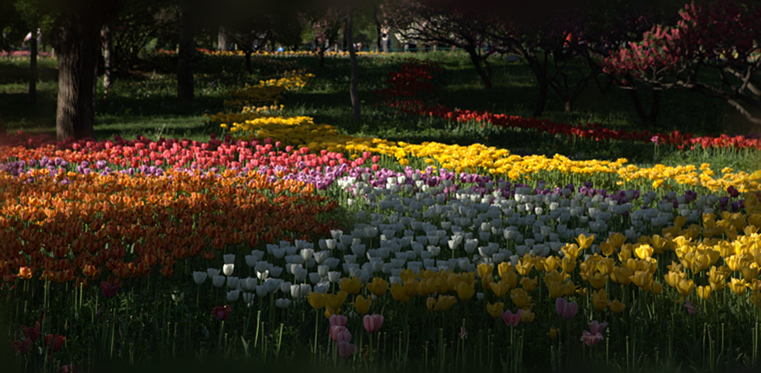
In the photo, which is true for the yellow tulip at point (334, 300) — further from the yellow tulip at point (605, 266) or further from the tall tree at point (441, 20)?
the tall tree at point (441, 20)

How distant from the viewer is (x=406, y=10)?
72.4 feet

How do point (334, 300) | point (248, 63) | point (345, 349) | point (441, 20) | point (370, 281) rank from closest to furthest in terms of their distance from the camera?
point (345, 349) → point (334, 300) → point (370, 281) → point (441, 20) → point (248, 63)

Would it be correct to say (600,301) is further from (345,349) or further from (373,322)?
(345,349)

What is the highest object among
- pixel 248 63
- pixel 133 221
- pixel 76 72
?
pixel 248 63

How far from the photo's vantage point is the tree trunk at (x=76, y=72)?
1041cm

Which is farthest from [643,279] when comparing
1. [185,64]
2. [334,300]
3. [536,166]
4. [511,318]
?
[185,64]

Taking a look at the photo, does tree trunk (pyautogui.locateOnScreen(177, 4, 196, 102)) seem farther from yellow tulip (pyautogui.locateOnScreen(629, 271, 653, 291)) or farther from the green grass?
yellow tulip (pyautogui.locateOnScreen(629, 271, 653, 291))

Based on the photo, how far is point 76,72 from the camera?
1063cm

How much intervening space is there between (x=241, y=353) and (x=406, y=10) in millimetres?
20586

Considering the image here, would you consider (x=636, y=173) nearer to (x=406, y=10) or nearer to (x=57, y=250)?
(x=57, y=250)

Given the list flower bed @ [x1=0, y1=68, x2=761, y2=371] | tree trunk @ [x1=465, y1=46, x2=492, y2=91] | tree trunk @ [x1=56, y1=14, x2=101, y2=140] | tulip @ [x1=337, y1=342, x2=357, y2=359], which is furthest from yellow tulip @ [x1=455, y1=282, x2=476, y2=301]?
tree trunk @ [x1=465, y1=46, x2=492, y2=91]

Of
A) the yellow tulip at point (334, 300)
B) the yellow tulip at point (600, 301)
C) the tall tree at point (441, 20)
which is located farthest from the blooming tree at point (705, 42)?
the yellow tulip at point (334, 300)

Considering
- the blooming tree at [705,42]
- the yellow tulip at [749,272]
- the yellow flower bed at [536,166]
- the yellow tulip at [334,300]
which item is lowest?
the yellow tulip at [334,300]

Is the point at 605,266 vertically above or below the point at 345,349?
above
